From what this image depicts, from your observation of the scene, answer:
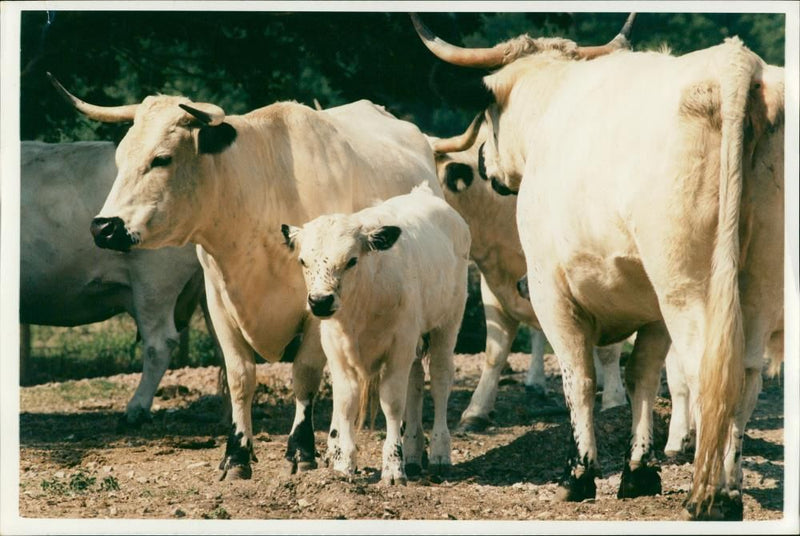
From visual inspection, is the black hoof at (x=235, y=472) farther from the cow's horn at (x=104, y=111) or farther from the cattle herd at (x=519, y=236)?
the cow's horn at (x=104, y=111)

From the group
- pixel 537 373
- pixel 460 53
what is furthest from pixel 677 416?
pixel 537 373

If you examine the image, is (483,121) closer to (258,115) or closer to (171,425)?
(258,115)

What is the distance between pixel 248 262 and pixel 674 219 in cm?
340

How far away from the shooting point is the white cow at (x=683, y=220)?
637 centimetres

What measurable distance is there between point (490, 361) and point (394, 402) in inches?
158

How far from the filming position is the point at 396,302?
8.32m

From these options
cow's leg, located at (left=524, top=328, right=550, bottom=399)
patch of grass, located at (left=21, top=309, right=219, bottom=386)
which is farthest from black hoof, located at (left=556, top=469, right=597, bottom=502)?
patch of grass, located at (left=21, top=309, right=219, bottom=386)

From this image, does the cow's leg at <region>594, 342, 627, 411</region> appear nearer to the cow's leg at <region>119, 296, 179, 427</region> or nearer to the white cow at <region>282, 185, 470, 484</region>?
the white cow at <region>282, 185, 470, 484</region>

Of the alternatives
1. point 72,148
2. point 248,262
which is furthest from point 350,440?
point 72,148

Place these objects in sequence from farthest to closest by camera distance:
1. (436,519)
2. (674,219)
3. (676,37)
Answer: (676,37) → (436,519) → (674,219)

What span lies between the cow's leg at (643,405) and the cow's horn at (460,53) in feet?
6.70

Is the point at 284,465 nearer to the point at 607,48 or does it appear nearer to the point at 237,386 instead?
the point at 237,386

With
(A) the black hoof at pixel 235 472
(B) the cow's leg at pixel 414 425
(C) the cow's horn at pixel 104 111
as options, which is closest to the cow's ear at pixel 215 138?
(C) the cow's horn at pixel 104 111

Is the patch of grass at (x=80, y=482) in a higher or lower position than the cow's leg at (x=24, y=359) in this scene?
lower
